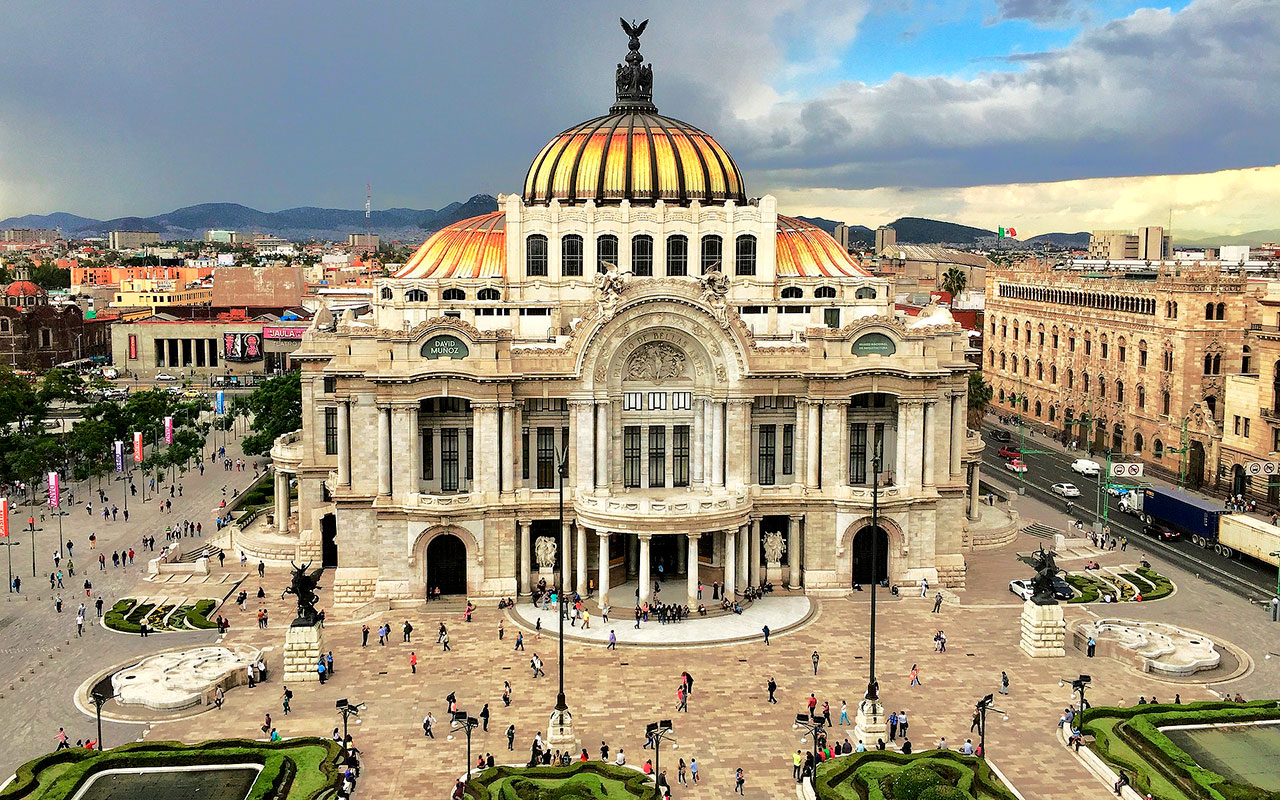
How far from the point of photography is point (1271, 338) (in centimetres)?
9544

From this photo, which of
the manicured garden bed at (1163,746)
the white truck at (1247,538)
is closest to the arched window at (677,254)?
the manicured garden bed at (1163,746)

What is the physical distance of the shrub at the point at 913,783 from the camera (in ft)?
138

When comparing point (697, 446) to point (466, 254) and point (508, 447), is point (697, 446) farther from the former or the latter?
point (466, 254)

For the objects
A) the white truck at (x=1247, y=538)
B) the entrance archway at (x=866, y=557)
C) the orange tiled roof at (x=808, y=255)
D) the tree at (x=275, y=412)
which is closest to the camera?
the entrance archway at (x=866, y=557)

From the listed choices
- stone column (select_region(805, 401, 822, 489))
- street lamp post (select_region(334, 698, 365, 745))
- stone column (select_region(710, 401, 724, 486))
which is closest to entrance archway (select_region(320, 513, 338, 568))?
street lamp post (select_region(334, 698, 365, 745))

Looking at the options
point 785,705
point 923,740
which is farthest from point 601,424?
point 923,740

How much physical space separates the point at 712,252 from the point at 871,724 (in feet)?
133

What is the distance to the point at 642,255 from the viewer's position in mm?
80625

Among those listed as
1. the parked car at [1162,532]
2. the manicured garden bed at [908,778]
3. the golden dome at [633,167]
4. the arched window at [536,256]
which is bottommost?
the manicured garden bed at [908,778]

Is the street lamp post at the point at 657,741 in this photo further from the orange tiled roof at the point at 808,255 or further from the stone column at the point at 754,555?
the orange tiled roof at the point at 808,255

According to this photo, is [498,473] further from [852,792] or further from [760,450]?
[852,792]

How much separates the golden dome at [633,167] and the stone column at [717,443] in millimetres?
19314

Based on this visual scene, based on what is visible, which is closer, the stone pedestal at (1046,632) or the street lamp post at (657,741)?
the street lamp post at (657,741)

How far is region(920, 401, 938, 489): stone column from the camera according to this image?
71.9 meters
